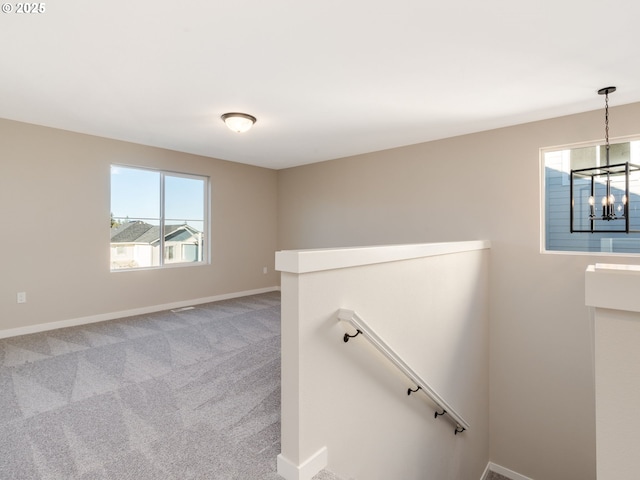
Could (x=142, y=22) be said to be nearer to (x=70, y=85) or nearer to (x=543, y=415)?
(x=70, y=85)

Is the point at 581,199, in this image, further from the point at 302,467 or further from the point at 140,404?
the point at 140,404

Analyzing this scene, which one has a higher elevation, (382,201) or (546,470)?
(382,201)

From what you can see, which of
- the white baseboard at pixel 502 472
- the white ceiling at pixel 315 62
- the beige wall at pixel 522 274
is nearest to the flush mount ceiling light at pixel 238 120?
the white ceiling at pixel 315 62

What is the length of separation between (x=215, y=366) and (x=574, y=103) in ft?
14.0

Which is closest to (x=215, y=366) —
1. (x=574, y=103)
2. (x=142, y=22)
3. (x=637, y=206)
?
(x=142, y=22)

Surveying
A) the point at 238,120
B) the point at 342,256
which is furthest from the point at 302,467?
the point at 238,120

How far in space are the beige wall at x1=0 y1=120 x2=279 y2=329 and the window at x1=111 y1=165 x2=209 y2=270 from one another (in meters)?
0.17

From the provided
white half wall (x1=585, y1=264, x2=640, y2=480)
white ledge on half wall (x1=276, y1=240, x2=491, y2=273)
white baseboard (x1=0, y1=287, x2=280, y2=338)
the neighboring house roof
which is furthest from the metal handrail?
the neighboring house roof

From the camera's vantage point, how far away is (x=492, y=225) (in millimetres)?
4109

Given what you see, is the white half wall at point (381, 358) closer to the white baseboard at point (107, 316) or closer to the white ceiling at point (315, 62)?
the white ceiling at point (315, 62)

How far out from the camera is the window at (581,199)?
349cm

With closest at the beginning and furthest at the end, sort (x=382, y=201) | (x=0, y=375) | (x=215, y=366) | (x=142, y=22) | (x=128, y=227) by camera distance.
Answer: (x=142, y=22) → (x=0, y=375) → (x=215, y=366) → (x=128, y=227) → (x=382, y=201)

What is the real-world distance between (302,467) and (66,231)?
4.18 m

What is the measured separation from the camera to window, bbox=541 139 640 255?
3.49m
